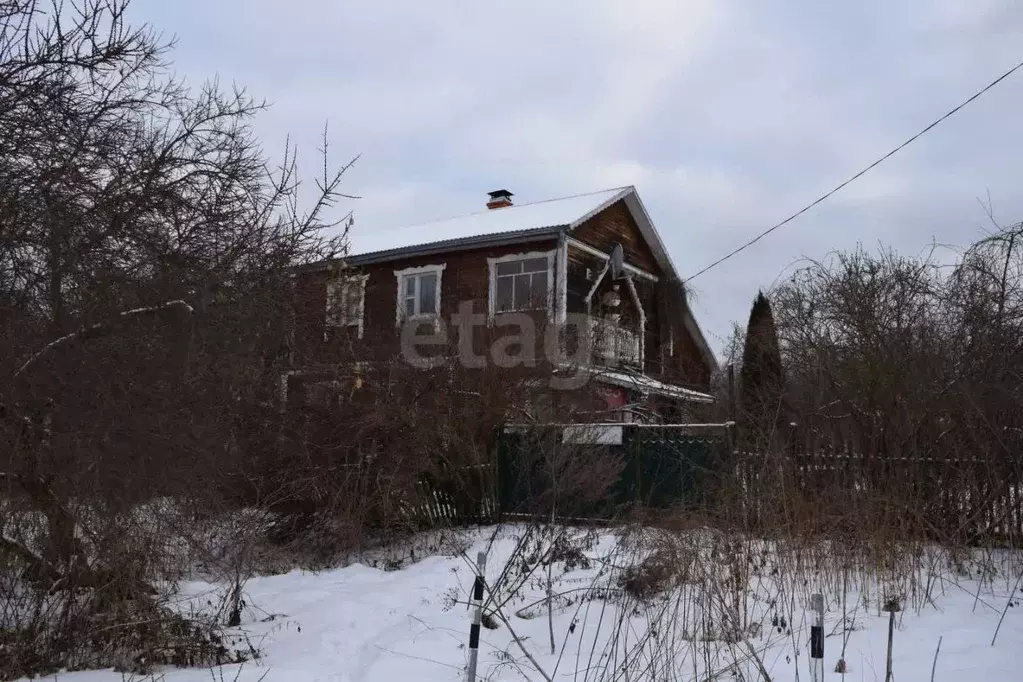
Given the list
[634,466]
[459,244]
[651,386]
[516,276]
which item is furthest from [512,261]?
[634,466]

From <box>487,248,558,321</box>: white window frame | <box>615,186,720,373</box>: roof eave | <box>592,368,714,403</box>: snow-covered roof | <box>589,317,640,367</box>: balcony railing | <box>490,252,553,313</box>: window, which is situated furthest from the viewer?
<box>615,186,720,373</box>: roof eave

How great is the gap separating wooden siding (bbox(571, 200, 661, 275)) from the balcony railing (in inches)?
91.8

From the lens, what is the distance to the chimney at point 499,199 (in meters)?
26.2

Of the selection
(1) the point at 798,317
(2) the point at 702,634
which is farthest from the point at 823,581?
(1) the point at 798,317

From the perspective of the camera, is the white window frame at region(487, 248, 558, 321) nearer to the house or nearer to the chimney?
the house

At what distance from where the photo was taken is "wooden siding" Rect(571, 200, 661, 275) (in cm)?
Result: 2178

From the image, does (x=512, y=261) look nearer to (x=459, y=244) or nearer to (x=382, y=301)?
(x=459, y=244)

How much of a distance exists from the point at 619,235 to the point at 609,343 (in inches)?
182

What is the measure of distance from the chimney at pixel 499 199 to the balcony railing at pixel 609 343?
6126 millimetres

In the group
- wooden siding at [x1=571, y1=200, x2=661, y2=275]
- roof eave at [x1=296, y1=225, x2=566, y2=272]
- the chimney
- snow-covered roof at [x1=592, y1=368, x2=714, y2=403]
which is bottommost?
snow-covered roof at [x1=592, y1=368, x2=714, y2=403]

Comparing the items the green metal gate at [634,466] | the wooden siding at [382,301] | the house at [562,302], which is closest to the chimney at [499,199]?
the house at [562,302]

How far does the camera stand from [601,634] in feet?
23.3

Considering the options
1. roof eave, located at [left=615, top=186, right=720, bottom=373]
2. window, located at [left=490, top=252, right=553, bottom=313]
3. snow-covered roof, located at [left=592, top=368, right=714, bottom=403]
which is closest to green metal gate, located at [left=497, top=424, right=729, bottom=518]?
snow-covered roof, located at [left=592, top=368, right=714, bottom=403]

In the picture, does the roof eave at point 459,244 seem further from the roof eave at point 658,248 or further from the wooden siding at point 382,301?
the roof eave at point 658,248
